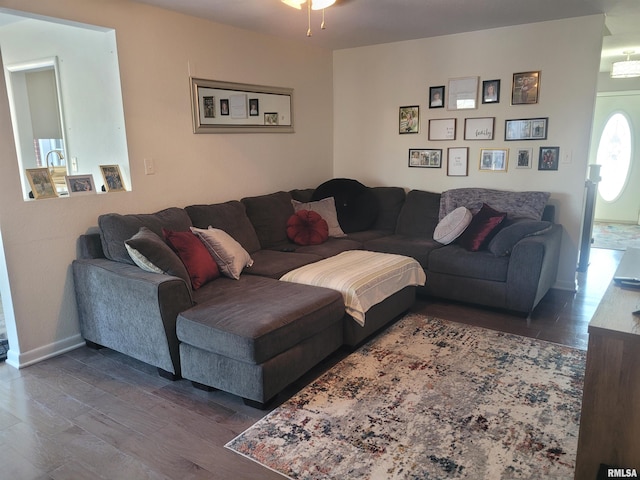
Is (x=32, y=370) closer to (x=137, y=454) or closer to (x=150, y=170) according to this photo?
(x=137, y=454)

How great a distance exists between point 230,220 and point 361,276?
4.27 feet

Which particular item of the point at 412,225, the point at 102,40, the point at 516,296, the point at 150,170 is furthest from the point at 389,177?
the point at 102,40

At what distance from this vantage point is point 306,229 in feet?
14.1

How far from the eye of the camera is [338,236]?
4.57 meters

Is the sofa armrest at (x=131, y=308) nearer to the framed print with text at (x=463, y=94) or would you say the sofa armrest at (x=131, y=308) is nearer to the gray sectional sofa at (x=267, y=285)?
the gray sectional sofa at (x=267, y=285)

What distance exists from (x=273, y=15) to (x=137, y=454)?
3.29m

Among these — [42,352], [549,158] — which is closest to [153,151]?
[42,352]

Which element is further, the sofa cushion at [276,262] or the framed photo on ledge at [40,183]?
the sofa cushion at [276,262]

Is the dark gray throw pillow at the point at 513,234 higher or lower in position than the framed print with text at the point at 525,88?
lower

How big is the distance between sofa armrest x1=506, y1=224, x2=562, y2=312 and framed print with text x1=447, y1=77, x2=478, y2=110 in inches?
62.3

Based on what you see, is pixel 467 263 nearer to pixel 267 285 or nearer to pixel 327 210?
pixel 327 210

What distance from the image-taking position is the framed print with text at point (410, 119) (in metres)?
4.96

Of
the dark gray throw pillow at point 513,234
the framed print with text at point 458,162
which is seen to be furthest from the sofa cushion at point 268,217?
the dark gray throw pillow at point 513,234

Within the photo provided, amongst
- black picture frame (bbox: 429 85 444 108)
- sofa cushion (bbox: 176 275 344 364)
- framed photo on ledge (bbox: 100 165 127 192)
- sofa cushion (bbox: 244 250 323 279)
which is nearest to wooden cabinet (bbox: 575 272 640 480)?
sofa cushion (bbox: 176 275 344 364)
